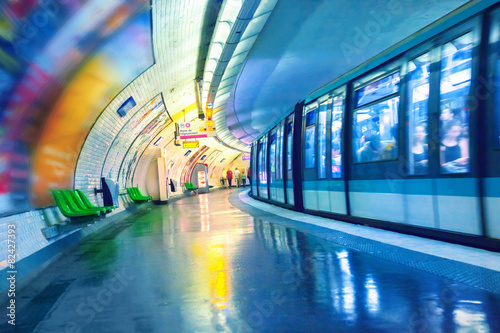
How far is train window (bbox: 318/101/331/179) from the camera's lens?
9.73 meters

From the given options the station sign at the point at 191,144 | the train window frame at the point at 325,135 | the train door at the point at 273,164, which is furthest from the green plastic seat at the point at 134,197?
the train window frame at the point at 325,135

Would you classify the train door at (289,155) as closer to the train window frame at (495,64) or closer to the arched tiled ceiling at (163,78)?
the arched tiled ceiling at (163,78)

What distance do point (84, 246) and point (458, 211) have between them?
259 inches

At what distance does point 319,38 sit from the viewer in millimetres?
12453

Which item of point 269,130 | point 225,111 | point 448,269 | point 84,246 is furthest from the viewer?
point 225,111

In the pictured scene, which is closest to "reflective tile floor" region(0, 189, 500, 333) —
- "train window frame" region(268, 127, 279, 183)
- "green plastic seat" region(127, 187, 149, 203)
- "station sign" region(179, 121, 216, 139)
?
"train window frame" region(268, 127, 279, 183)

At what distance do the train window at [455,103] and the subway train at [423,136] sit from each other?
1cm

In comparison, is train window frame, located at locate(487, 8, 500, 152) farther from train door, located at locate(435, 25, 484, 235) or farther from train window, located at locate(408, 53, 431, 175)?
train window, located at locate(408, 53, 431, 175)

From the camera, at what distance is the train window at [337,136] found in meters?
8.89

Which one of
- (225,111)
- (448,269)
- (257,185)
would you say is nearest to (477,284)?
(448,269)

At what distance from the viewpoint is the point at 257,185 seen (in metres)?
20.8

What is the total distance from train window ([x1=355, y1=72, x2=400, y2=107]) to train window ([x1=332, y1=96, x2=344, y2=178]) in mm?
739

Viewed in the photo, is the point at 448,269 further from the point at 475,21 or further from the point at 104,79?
the point at 104,79

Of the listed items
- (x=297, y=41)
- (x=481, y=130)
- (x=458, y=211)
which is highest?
(x=297, y=41)
